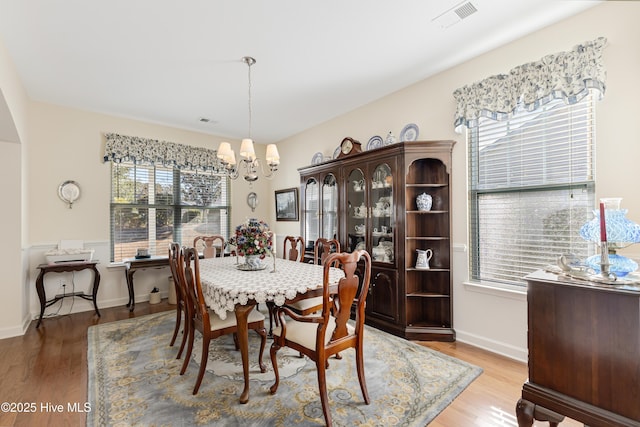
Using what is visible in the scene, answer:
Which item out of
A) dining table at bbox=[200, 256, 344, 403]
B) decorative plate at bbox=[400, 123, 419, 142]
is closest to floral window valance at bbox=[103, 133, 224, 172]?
dining table at bbox=[200, 256, 344, 403]

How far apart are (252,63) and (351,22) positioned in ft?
3.62

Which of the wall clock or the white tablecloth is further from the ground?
the wall clock

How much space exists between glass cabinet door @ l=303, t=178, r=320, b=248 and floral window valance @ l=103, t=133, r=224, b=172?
1.88 meters

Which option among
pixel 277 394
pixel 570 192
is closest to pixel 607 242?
pixel 570 192

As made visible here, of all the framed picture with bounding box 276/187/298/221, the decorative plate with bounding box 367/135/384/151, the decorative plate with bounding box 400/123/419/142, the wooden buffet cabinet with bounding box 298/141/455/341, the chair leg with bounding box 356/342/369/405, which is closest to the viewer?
the chair leg with bounding box 356/342/369/405

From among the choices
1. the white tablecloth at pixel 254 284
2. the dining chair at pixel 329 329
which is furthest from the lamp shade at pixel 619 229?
the white tablecloth at pixel 254 284

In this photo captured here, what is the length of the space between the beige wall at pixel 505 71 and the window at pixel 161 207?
286 cm

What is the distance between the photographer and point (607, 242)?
4.35 ft

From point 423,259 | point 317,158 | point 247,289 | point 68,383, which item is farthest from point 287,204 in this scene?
point 68,383

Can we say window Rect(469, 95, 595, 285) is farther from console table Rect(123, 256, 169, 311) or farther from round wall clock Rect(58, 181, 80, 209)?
round wall clock Rect(58, 181, 80, 209)

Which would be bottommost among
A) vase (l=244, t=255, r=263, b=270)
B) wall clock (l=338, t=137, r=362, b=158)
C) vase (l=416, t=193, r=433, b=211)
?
vase (l=244, t=255, r=263, b=270)

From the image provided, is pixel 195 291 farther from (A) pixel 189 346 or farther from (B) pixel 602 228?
(B) pixel 602 228

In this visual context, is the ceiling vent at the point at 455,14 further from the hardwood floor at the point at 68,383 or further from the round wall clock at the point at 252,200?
the round wall clock at the point at 252,200

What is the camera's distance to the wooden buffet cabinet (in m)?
3.03
